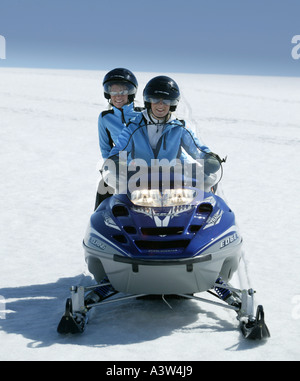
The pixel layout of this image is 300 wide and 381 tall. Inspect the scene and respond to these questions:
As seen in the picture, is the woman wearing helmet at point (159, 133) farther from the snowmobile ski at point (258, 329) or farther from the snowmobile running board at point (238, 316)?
the snowmobile ski at point (258, 329)

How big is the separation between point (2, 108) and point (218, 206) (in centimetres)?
1882

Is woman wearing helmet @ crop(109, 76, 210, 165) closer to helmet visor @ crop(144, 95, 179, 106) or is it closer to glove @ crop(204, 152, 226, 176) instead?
helmet visor @ crop(144, 95, 179, 106)

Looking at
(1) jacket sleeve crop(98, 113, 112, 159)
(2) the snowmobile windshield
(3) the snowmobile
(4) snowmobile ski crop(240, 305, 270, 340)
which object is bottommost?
(4) snowmobile ski crop(240, 305, 270, 340)

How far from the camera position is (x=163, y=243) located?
4137 millimetres

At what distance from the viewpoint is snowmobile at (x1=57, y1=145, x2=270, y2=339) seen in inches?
161

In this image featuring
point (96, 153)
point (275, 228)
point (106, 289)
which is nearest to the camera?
point (106, 289)

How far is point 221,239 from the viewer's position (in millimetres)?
4277

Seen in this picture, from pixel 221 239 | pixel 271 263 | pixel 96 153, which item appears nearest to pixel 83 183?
pixel 96 153

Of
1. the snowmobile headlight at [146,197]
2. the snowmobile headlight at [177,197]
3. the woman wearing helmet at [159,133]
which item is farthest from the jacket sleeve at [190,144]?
the snowmobile headlight at [146,197]

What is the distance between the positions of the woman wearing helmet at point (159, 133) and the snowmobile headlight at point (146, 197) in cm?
47

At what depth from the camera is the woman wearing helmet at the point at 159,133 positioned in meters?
4.84

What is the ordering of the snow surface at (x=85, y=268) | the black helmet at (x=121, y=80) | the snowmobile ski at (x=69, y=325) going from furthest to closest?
1. the black helmet at (x=121, y=80)
2. the snowmobile ski at (x=69, y=325)
3. the snow surface at (x=85, y=268)

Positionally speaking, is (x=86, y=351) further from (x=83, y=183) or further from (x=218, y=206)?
(x=83, y=183)

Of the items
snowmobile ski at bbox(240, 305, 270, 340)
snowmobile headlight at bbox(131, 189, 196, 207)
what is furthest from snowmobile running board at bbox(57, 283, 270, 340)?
snowmobile headlight at bbox(131, 189, 196, 207)
